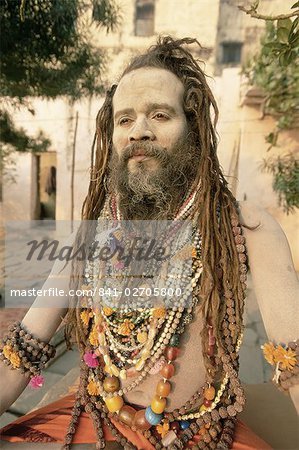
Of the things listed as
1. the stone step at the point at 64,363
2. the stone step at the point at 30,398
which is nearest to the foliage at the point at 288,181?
the stone step at the point at 64,363

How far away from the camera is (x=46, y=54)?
10.7ft

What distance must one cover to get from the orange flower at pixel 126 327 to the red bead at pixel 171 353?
0.43 feet

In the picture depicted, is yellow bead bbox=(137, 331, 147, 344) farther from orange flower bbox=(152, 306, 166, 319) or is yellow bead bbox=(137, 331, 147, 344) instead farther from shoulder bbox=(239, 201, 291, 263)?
shoulder bbox=(239, 201, 291, 263)

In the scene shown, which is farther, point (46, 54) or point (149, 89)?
point (46, 54)

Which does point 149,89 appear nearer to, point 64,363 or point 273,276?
point 273,276

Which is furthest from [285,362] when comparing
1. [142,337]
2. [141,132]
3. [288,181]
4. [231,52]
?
[231,52]

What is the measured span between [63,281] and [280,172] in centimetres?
402

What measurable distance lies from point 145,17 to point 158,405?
15.2ft

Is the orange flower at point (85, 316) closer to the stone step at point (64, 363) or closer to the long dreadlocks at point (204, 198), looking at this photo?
the long dreadlocks at point (204, 198)

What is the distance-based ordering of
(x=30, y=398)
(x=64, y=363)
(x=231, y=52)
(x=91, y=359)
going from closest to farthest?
(x=91, y=359), (x=30, y=398), (x=64, y=363), (x=231, y=52)

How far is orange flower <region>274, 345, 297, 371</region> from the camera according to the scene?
0.95 metres

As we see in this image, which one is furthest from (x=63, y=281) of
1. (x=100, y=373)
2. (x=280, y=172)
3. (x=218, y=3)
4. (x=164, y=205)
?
(x=218, y=3)

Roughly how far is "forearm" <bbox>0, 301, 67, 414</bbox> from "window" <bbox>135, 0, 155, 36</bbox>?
417cm

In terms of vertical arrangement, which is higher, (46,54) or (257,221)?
(46,54)
